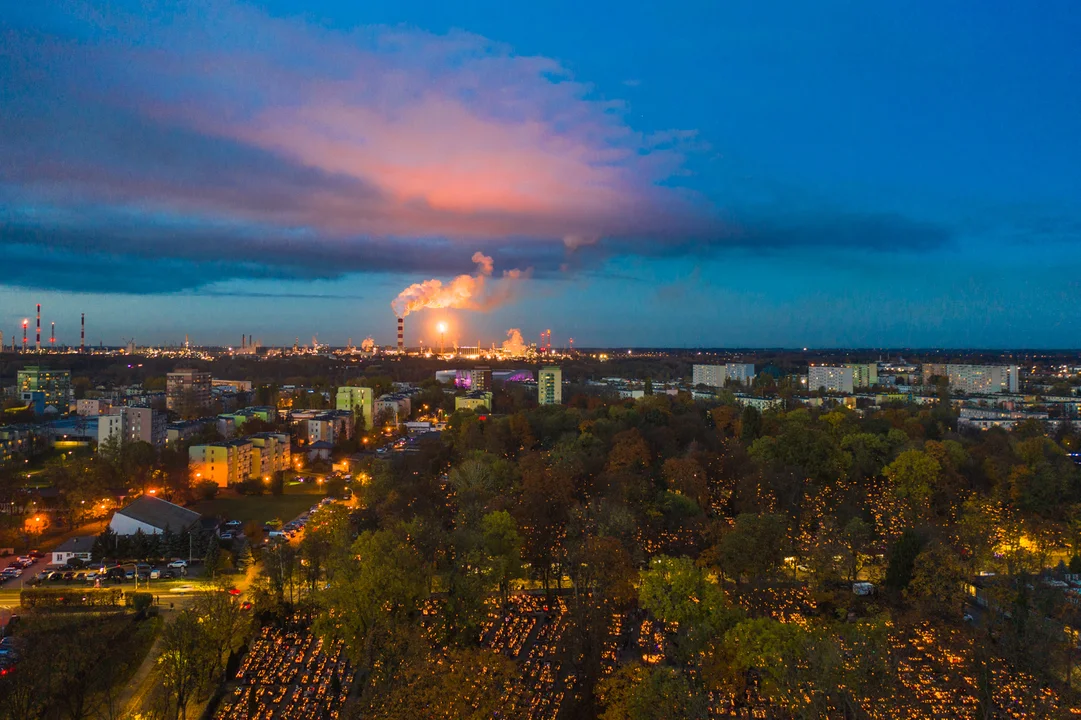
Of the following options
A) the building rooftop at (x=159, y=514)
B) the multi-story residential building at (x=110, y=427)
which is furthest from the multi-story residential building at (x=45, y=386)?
the building rooftop at (x=159, y=514)

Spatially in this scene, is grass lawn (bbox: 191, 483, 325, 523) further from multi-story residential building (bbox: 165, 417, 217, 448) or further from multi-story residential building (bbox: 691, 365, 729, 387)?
multi-story residential building (bbox: 691, 365, 729, 387)

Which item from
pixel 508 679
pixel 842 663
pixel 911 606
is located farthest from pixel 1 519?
pixel 911 606

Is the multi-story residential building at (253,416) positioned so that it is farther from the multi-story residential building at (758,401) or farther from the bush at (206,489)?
the multi-story residential building at (758,401)

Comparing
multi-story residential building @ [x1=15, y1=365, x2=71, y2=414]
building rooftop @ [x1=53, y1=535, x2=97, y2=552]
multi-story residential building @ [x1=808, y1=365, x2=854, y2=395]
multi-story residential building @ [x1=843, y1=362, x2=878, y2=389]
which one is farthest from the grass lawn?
multi-story residential building @ [x1=843, y1=362, x2=878, y2=389]

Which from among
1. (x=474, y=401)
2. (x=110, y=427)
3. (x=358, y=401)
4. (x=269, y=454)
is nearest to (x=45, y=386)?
(x=110, y=427)

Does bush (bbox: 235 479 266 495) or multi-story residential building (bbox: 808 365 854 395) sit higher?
multi-story residential building (bbox: 808 365 854 395)

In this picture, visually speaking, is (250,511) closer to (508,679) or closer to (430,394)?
(508,679)
